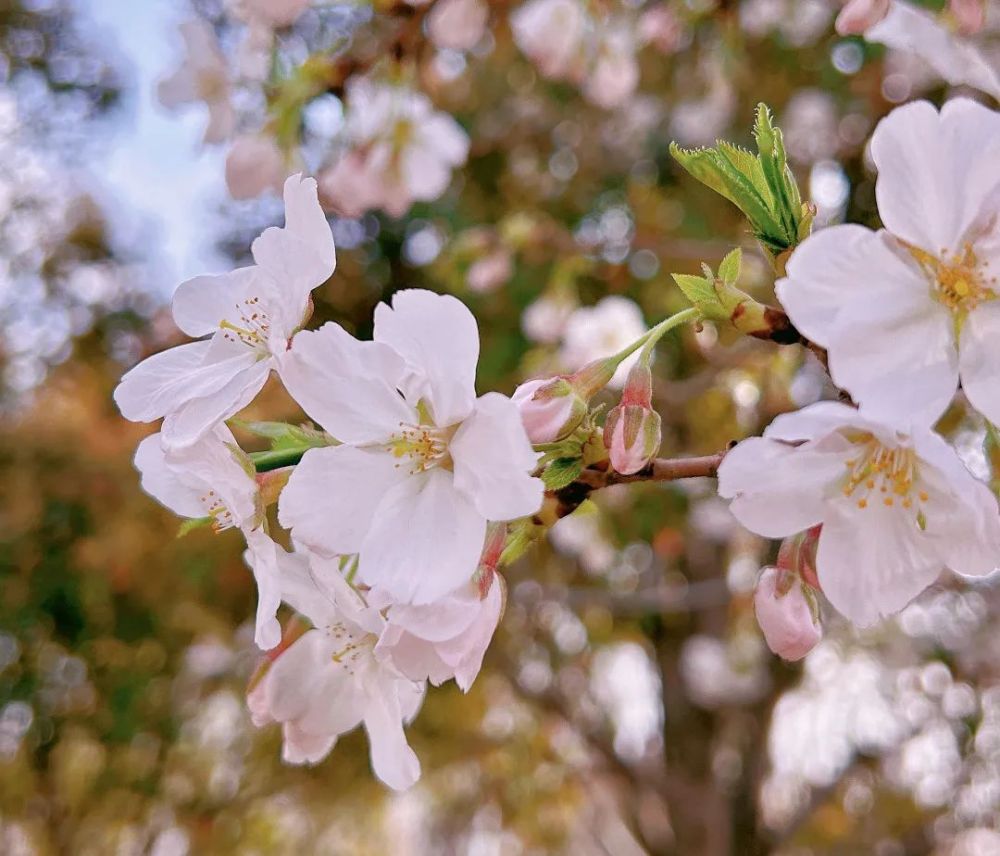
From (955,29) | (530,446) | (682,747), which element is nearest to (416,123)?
(955,29)

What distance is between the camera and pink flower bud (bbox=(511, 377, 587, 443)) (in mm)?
408

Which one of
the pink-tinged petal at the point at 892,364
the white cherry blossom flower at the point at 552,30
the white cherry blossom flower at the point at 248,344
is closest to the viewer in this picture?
the pink-tinged petal at the point at 892,364

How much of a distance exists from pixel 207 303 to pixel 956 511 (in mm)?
412

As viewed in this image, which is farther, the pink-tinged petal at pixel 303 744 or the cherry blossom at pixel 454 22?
the cherry blossom at pixel 454 22

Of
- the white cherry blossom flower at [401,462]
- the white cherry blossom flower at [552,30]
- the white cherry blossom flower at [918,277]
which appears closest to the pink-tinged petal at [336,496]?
the white cherry blossom flower at [401,462]

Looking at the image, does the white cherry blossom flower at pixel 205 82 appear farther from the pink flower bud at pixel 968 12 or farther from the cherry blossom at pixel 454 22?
the pink flower bud at pixel 968 12

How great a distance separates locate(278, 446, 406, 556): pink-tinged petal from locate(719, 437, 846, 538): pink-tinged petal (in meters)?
0.15

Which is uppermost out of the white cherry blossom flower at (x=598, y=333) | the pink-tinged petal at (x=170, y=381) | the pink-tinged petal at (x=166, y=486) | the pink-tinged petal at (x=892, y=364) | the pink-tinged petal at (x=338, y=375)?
the pink-tinged petal at (x=892, y=364)

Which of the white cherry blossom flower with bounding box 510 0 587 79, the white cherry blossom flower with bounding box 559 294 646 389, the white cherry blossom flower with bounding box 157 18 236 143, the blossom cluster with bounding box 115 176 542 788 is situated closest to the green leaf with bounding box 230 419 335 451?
the blossom cluster with bounding box 115 176 542 788

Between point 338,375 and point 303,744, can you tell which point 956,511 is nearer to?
point 338,375

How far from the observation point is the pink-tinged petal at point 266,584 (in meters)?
0.43

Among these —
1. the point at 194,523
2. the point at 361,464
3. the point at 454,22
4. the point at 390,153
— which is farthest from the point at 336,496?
the point at 454,22

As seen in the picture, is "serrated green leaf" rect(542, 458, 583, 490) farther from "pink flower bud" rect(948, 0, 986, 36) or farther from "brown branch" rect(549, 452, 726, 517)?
"pink flower bud" rect(948, 0, 986, 36)

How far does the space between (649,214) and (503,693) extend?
213 centimetres
